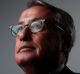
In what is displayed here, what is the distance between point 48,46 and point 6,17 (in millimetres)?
927

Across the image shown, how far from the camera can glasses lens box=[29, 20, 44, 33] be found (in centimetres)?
103

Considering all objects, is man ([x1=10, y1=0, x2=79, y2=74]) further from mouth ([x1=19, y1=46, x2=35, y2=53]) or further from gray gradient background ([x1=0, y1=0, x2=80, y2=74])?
gray gradient background ([x1=0, y1=0, x2=80, y2=74])

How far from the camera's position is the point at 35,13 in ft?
3.55

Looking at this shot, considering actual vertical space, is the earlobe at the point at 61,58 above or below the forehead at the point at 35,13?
below

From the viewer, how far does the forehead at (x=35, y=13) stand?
1070 millimetres

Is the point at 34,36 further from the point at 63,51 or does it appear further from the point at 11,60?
the point at 11,60

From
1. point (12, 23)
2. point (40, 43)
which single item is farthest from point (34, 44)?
point (12, 23)

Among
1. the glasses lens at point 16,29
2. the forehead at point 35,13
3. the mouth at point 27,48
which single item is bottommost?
the mouth at point 27,48

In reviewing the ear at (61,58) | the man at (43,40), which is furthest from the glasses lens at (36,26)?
the ear at (61,58)

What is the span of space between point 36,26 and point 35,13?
0.08m

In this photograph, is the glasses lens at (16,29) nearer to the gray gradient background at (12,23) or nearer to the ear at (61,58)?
the ear at (61,58)

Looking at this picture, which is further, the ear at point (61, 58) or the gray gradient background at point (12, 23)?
the gray gradient background at point (12, 23)

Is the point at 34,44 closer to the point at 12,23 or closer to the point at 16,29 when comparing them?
the point at 16,29

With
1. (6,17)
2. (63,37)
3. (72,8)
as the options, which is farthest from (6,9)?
(63,37)
